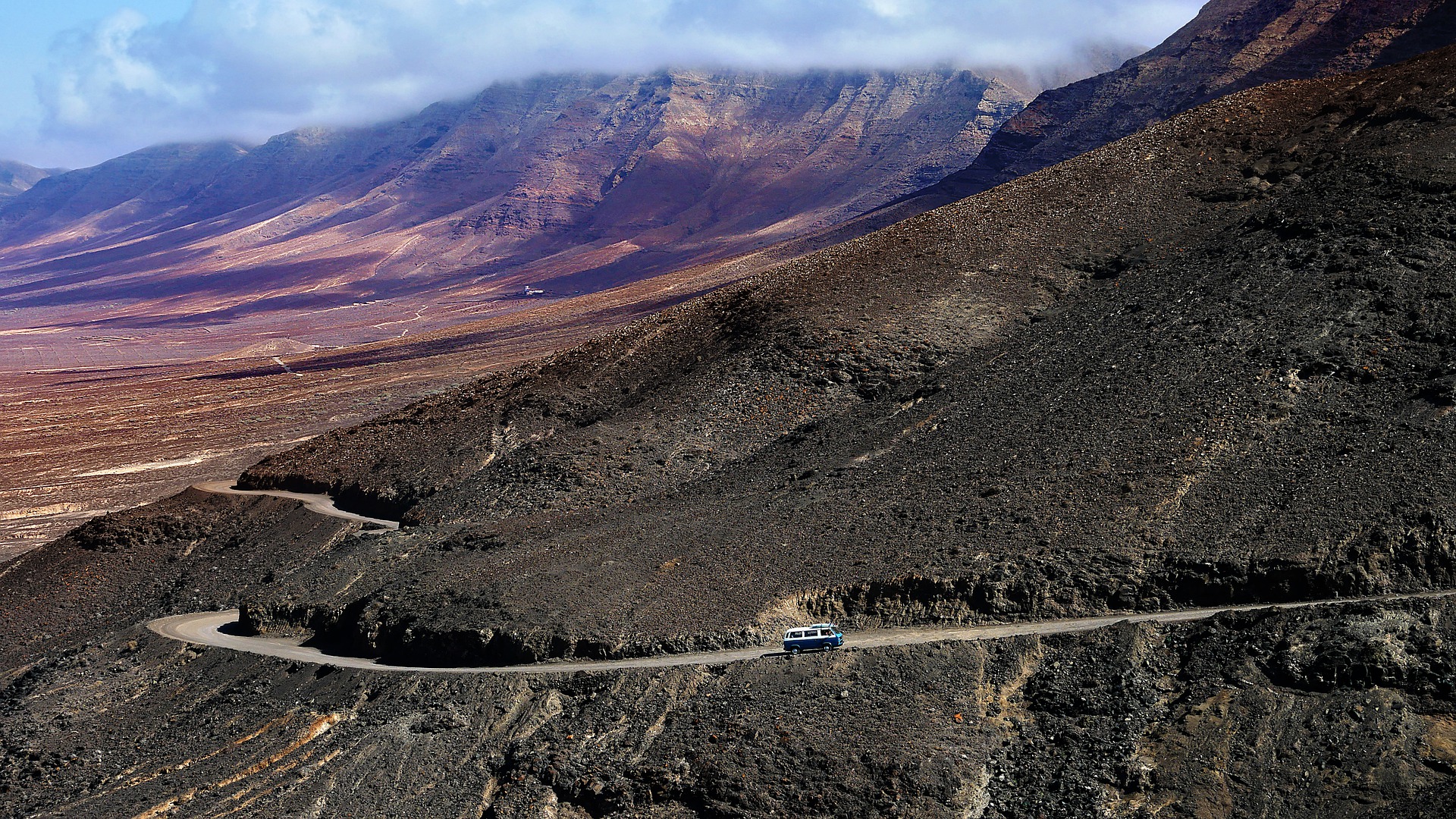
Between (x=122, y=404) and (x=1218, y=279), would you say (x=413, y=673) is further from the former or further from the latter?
(x=122, y=404)

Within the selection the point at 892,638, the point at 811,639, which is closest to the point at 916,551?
the point at 892,638

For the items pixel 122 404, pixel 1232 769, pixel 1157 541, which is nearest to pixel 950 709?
pixel 1232 769

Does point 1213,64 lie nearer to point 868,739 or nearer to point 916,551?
point 916,551

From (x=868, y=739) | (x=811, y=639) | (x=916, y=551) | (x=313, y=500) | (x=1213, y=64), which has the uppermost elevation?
(x=1213, y=64)

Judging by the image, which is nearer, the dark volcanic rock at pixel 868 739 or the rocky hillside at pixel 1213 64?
the dark volcanic rock at pixel 868 739

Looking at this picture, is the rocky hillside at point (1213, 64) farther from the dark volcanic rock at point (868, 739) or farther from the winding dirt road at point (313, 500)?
the dark volcanic rock at point (868, 739)

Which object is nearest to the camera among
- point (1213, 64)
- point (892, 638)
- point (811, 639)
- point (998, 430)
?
point (811, 639)

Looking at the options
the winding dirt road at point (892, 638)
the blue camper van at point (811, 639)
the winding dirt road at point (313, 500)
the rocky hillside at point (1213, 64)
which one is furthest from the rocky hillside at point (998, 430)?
the rocky hillside at point (1213, 64)
